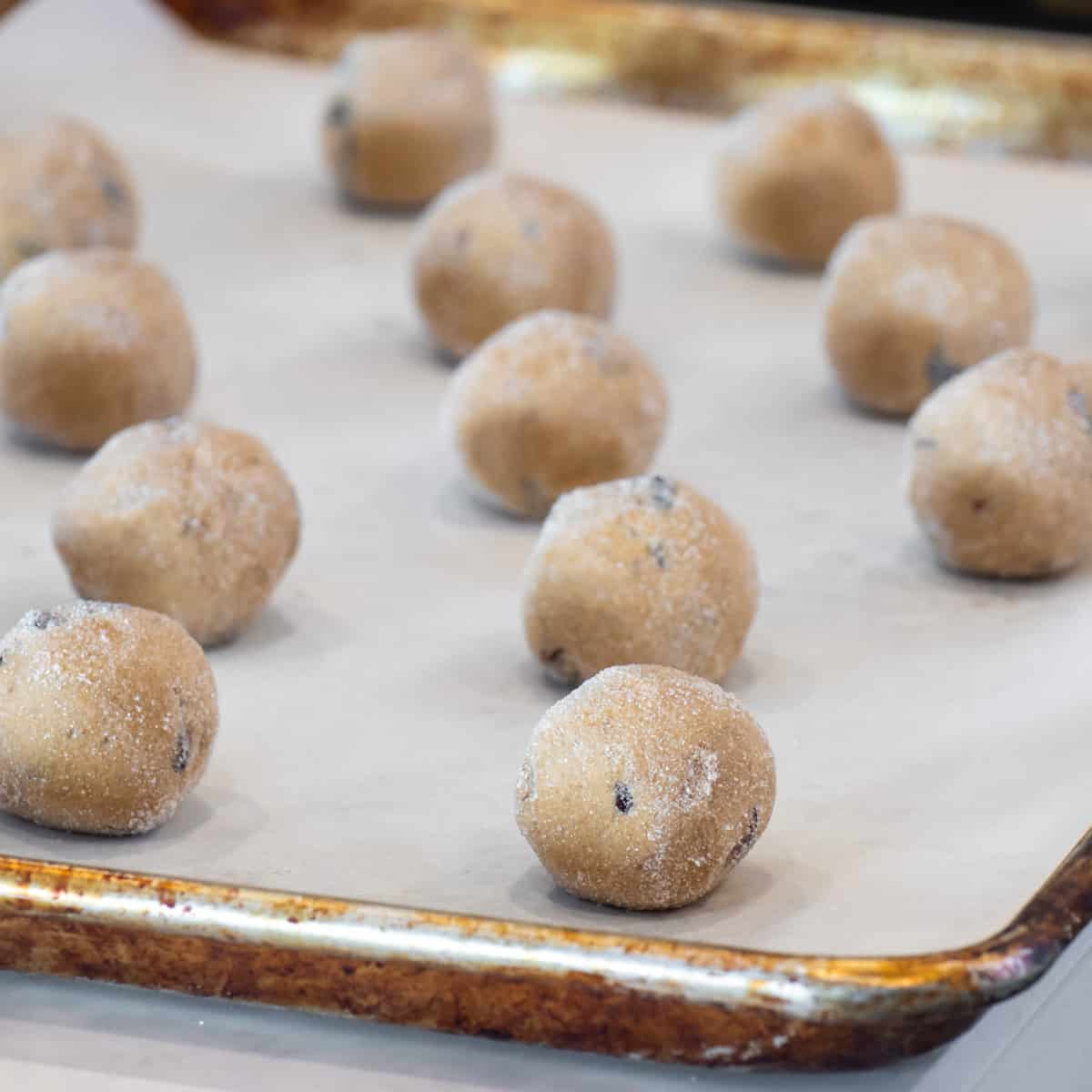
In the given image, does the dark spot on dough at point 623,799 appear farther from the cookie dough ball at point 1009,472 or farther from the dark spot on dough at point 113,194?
the dark spot on dough at point 113,194

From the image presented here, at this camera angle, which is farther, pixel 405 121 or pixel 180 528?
pixel 405 121

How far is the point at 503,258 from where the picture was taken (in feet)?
5.11

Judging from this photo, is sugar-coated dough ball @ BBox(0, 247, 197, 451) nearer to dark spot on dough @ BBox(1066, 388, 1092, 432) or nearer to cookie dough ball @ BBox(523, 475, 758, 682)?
cookie dough ball @ BBox(523, 475, 758, 682)

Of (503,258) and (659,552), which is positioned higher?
(659,552)

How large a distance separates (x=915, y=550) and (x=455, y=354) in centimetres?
45

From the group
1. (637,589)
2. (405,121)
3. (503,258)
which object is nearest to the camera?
(637,589)

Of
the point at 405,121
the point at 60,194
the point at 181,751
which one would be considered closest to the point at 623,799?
the point at 181,751

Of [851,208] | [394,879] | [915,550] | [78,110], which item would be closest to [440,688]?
[394,879]

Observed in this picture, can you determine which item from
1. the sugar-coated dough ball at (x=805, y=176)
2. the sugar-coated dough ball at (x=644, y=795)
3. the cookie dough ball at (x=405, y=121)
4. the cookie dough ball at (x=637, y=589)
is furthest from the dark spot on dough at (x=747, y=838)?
the cookie dough ball at (x=405, y=121)

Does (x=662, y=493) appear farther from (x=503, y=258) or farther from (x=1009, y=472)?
(x=503, y=258)

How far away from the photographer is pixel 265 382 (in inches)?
61.6

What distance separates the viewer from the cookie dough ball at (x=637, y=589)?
111 cm

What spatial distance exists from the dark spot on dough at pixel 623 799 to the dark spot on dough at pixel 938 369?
0.66 metres

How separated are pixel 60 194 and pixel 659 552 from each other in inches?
29.3
